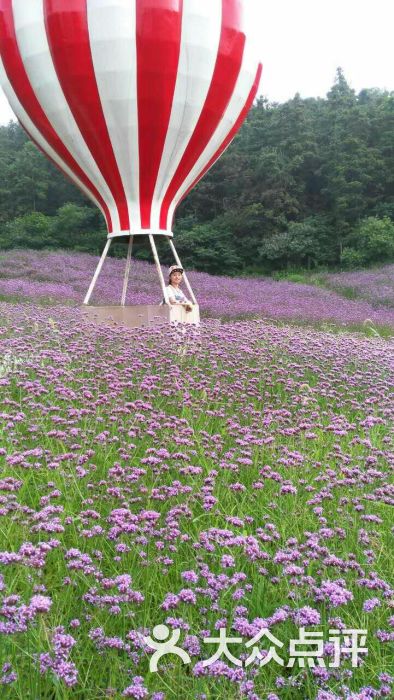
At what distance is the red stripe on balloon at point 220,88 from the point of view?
726cm

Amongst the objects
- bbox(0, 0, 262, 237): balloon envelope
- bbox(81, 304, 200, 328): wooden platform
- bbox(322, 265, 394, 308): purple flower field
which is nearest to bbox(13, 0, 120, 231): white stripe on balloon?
bbox(0, 0, 262, 237): balloon envelope

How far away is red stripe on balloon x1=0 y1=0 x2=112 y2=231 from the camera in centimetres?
718

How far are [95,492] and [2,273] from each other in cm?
1713

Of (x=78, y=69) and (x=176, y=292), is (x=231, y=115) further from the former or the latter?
(x=176, y=292)

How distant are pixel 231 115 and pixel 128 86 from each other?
69.3 inches

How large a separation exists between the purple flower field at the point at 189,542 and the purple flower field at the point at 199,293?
307 inches

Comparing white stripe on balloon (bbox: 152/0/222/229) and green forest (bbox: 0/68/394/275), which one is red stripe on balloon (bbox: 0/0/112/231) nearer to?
white stripe on balloon (bbox: 152/0/222/229)

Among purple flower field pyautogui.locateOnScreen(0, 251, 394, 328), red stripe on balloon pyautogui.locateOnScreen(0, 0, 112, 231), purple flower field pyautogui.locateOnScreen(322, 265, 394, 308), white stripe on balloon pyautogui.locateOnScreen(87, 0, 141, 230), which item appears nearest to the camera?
white stripe on balloon pyautogui.locateOnScreen(87, 0, 141, 230)

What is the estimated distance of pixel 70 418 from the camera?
360 centimetres

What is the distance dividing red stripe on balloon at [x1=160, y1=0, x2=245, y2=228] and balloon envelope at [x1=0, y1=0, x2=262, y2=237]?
2 cm

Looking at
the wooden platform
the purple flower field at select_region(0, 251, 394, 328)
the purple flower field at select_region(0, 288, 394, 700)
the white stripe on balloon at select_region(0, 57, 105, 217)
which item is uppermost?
the white stripe on balloon at select_region(0, 57, 105, 217)

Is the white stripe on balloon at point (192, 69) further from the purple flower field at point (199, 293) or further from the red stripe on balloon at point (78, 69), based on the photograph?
the purple flower field at point (199, 293)

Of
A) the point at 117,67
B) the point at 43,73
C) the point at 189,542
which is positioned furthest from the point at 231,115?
the point at 189,542

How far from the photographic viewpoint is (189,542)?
8.12 ft
